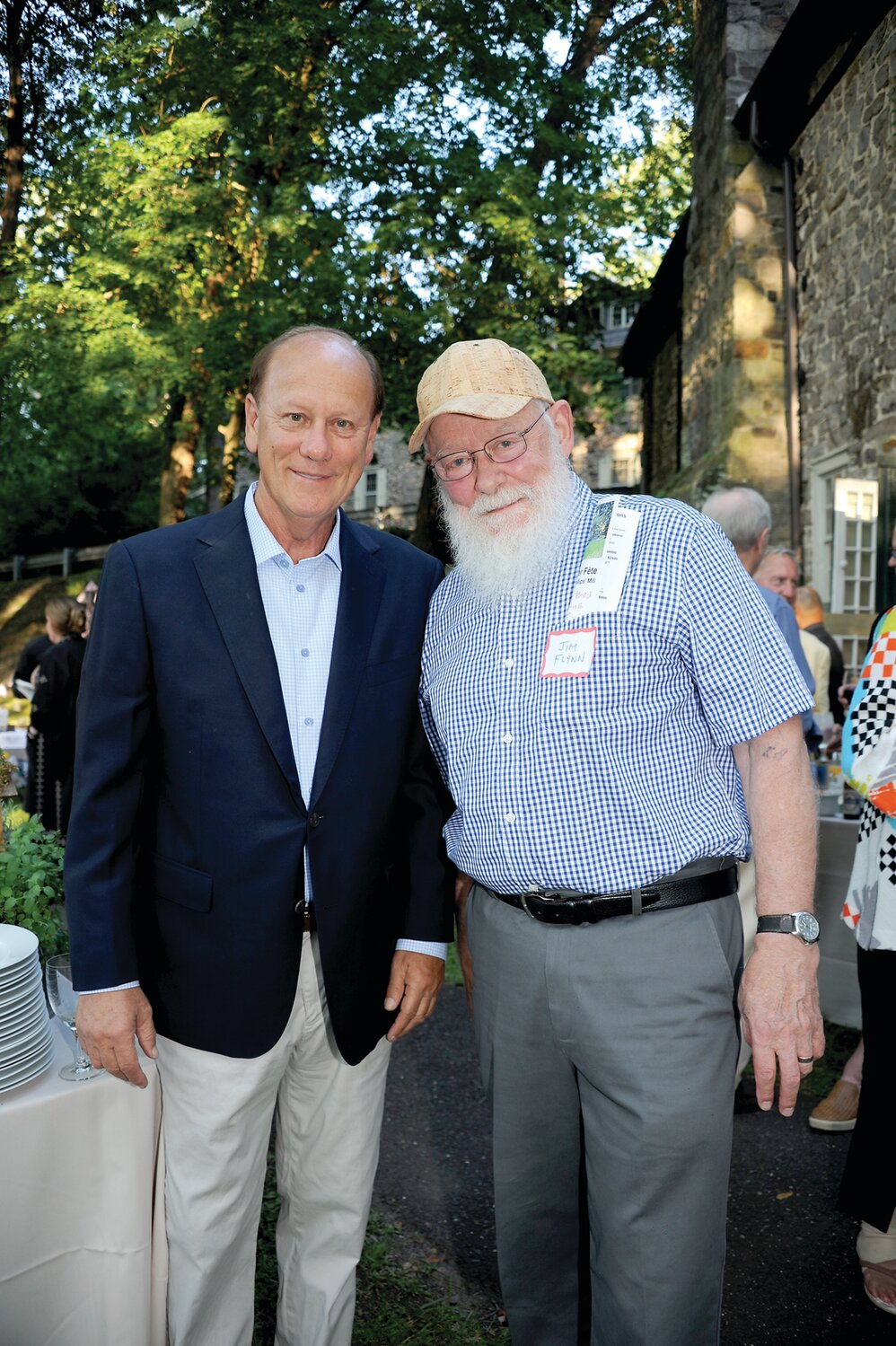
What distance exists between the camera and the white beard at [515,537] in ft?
6.95

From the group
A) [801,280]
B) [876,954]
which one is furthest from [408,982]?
[801,280]

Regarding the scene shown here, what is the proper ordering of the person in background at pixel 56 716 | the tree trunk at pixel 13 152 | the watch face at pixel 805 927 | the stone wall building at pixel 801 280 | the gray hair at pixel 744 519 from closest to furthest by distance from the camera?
the watch face at pixel 805 927
the gray hair at pixel 744 519
the person in background at pixel 56 716
the stone wall building at pixel 801 280
the tree trunk at pixel 13 152

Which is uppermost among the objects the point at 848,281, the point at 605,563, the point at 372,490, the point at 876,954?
the point at 372,490

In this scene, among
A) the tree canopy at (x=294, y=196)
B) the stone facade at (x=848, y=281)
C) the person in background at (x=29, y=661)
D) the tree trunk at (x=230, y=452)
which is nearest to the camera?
the stone facade at (x=848, y=281)

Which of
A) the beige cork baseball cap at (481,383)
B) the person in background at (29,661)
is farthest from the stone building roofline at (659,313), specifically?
the beige cork baseball cap at (481,383)

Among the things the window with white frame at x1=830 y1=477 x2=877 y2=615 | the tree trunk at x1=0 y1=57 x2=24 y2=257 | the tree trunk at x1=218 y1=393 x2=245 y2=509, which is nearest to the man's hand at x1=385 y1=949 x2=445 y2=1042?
the window with white frame at x1=830 y1=477 x2=877 y2=615

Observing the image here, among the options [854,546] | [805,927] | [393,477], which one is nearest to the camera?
[805,927]

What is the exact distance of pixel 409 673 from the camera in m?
2.27

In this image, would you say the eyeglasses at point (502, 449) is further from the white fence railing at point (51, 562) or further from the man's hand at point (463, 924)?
the white fence railing at point (51, 562)

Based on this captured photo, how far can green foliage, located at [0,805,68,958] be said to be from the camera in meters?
2.47

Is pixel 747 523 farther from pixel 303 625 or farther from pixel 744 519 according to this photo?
pixel 303 625

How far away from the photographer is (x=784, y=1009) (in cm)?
190

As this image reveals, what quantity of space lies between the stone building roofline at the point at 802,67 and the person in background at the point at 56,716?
7.72 meters

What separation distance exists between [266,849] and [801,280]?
34.3ft
